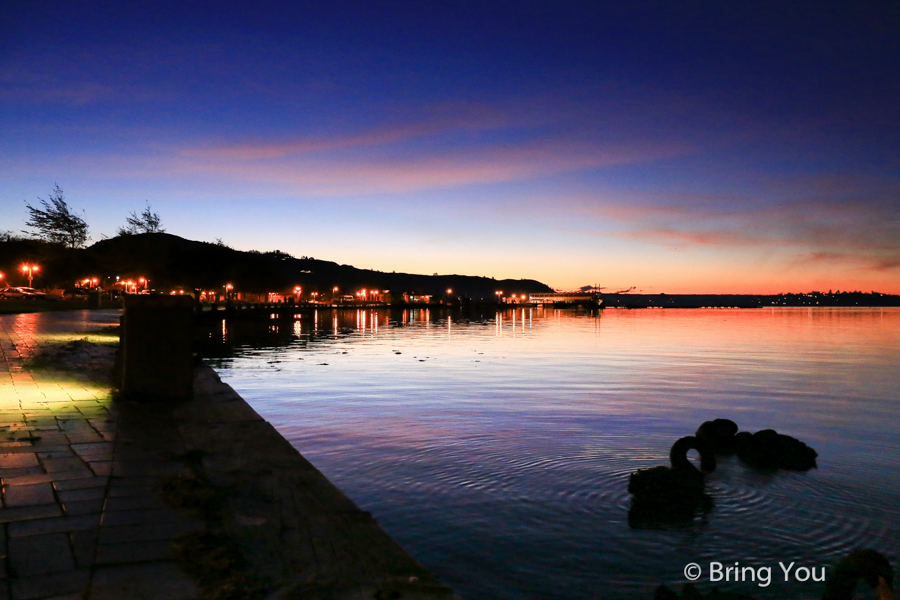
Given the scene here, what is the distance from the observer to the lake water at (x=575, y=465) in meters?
6.51

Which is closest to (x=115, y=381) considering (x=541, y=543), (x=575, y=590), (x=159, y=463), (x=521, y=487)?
(x=159, y=463)

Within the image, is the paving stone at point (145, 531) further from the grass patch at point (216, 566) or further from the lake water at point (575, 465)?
the lake water at point (575, 465)

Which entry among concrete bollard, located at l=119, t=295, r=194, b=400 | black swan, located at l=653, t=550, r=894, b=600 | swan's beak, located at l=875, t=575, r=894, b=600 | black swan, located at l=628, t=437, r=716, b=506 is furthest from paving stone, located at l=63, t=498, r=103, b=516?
black swan, located at l=628, t=437, r=716, b=506

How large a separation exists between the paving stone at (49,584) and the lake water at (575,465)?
10.4 feet

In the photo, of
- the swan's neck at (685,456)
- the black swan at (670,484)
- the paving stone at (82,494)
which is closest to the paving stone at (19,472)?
the paving stone at (82,494)

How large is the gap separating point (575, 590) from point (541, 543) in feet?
3.18

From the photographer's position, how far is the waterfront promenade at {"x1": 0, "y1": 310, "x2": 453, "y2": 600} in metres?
3.76

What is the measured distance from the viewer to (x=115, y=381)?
38.5 feet

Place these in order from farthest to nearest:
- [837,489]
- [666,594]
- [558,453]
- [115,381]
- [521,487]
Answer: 1. [115,381]
2. [558,453]
3. [837,489]
4. [521,487]
5. [666,594]

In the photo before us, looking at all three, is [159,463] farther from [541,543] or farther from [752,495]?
[752,495]

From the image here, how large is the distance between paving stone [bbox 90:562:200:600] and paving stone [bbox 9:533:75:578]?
0.27 m

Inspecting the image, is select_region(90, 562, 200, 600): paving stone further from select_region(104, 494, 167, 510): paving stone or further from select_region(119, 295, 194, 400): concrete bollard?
select_region(119, 295, 194, 400): concrete bollard

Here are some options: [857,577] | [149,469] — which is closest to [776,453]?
[857,577]

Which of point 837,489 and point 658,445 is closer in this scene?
point 837,489
